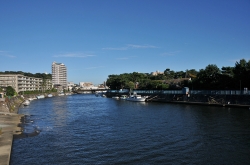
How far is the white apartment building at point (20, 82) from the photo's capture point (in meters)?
134

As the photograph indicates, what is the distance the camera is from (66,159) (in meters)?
19.7

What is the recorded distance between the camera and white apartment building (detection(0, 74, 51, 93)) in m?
134

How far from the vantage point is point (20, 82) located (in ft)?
455

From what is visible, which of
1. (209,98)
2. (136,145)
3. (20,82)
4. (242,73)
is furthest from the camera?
(20,82)

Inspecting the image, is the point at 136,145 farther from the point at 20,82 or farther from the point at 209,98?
the point at 20,82

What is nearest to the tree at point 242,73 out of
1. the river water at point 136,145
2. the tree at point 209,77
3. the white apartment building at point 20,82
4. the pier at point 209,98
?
the pier at point 209,98

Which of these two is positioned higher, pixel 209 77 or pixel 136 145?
pixel 209 77

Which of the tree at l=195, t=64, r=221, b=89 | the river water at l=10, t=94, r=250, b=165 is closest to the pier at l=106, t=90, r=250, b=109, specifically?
the tree at l=195, t=64, r=221, b=89

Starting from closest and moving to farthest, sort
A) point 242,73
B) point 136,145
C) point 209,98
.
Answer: point 136,145
point 242,73
point 209,98

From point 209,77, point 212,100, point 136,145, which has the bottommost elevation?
point 136,145

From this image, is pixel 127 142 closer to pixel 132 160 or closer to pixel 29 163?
pixel 132 160

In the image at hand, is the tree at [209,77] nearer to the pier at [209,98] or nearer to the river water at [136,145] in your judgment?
the pier at [209,98]

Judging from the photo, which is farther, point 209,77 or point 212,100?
point 209,77

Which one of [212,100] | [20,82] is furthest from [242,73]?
[20,82]
